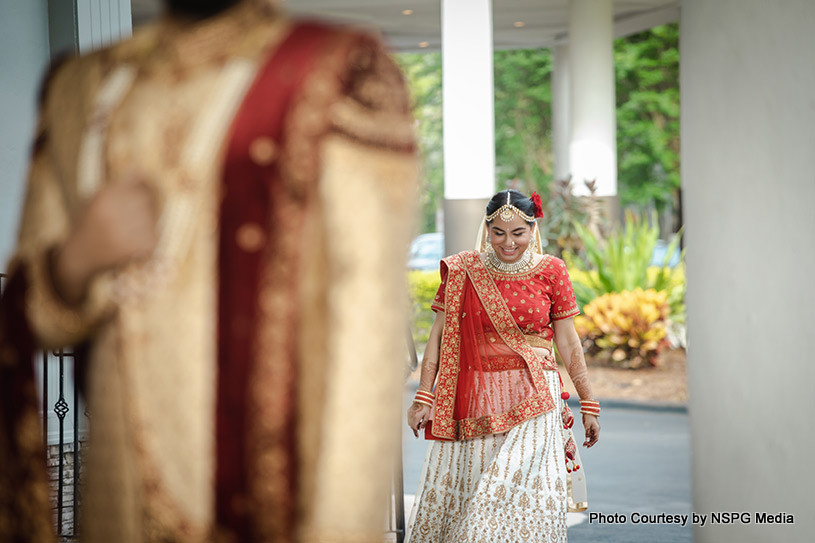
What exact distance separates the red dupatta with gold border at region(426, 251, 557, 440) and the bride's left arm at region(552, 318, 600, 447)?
0.32ft

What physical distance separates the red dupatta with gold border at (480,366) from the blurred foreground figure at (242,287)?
350 centimetres

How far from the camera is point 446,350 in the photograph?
526 cm

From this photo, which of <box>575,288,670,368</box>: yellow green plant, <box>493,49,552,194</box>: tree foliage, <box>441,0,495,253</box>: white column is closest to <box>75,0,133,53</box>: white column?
<box>441,0,495,253</box>: white column

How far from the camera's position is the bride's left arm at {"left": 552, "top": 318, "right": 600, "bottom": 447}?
5.06m

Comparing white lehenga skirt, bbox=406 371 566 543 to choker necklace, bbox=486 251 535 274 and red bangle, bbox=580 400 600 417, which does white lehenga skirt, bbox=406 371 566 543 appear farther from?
choker necklace, bbox=486 251 535 274

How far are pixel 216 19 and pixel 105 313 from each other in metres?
0.51

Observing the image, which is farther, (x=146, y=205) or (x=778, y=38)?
(x=778, y=38)

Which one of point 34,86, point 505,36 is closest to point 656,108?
point 505,36

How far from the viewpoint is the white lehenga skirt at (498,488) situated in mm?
4750

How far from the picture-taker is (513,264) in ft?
17.1

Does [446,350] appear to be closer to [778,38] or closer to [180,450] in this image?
[778,38]

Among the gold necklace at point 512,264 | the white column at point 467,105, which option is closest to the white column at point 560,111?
the white column at point 467,105

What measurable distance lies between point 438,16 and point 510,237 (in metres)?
13.0

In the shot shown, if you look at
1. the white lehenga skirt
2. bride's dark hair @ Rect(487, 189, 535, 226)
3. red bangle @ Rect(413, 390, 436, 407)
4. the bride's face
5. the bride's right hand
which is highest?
bride's dark hair @ Rect(487, 189, 535, 226)
